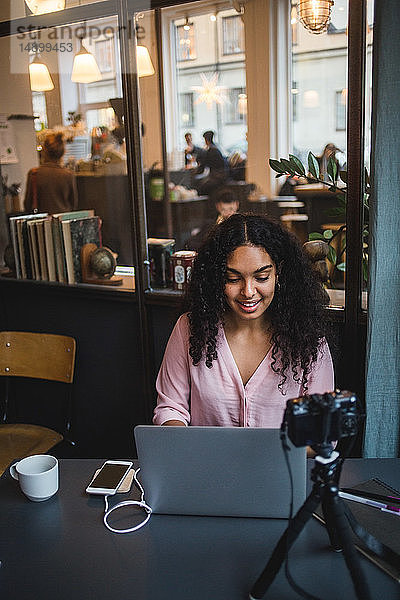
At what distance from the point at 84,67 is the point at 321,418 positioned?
3.31 meters

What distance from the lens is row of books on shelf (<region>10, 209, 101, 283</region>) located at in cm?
273

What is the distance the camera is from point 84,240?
9.11 feet

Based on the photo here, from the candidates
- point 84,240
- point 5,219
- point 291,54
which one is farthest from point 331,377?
point 291,54

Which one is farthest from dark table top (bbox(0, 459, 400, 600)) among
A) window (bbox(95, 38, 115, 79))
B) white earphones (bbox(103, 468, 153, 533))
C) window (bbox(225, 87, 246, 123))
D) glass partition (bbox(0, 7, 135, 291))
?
window (bbox(225, 87, 246, 123))

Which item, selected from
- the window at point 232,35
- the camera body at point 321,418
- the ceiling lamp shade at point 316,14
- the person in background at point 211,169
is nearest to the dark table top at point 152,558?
the camera body at point 321,418

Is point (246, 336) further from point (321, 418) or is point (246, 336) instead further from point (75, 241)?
point (75, 241)

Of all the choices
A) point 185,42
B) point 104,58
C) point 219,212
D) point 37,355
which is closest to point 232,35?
point 185,42

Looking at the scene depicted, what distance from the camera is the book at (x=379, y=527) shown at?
110cm

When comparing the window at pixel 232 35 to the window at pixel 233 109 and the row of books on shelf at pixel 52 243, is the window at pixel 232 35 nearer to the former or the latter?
the window at pixel 233 109

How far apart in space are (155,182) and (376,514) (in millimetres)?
4750

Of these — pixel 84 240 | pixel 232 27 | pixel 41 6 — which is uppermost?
pixel 232 27

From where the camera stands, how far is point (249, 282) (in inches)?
64.6

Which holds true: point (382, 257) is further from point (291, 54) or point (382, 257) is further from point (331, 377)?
point (291, 54)

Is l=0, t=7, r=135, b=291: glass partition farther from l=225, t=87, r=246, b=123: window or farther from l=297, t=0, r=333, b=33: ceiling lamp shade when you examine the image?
l=225, t=87, r=246, b=123: window
